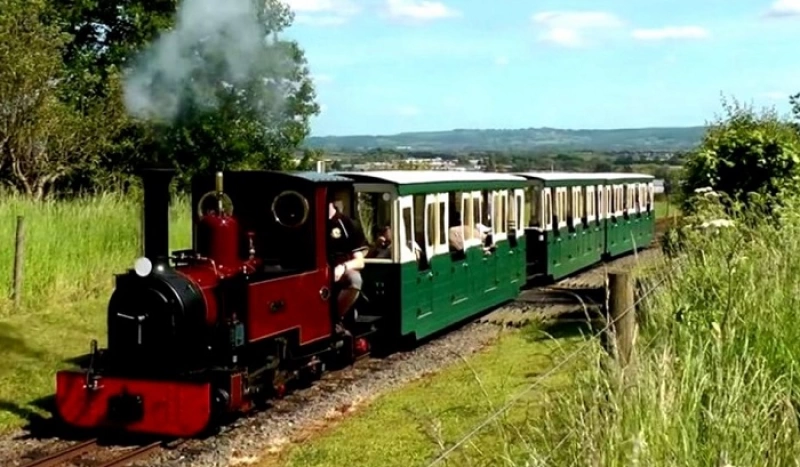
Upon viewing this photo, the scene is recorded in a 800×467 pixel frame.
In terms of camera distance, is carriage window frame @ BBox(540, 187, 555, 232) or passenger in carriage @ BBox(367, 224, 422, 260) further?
carriage window frame @ BBox(540, 187, 555, 232)

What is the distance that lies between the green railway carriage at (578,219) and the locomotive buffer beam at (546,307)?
0.86 metres

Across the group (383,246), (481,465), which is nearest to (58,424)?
(383,246)

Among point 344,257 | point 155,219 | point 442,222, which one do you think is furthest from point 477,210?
point 155,219

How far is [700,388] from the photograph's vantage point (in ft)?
17.6

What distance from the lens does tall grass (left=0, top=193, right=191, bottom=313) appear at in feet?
55.0

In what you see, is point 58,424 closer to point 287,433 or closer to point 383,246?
point 287,433

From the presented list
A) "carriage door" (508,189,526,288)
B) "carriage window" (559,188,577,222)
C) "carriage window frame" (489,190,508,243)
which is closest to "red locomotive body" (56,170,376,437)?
"carriage window frame" (489,190,508,243)

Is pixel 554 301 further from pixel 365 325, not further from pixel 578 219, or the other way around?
pixel 365 325

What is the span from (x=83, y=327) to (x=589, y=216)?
41.9 feet

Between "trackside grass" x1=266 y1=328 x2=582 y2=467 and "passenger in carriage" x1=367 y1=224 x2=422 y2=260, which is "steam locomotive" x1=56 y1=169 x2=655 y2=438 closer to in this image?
"passenger in carriage" x1=367 y1=224 x2=422 y2=260

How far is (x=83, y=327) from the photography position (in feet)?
50.2

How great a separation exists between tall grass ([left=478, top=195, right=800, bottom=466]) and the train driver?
4479 millimetres

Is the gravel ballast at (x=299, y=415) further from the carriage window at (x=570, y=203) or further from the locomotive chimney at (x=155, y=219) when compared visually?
the carriage window at (x=570, y=203)

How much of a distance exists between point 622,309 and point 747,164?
9269mm
